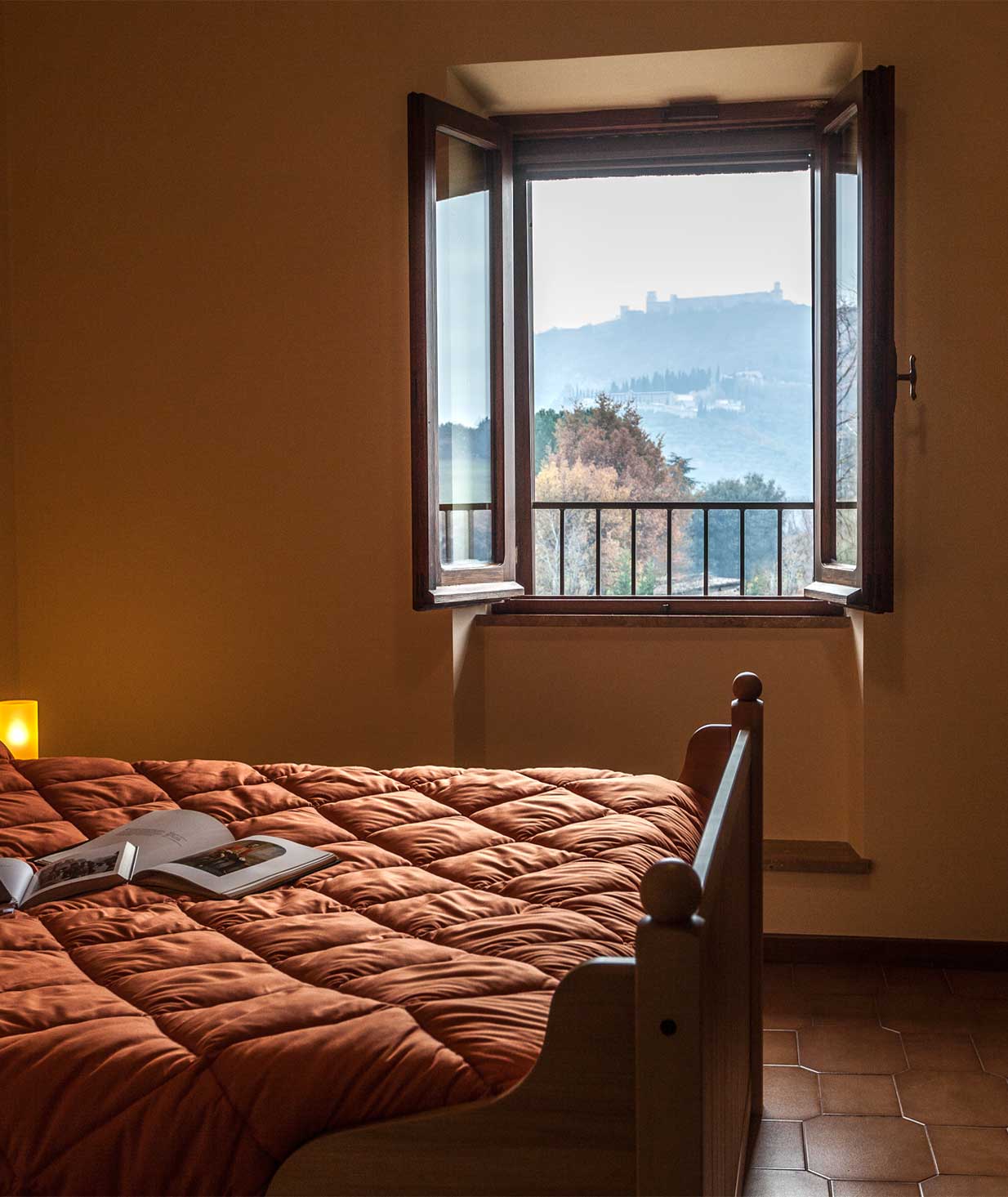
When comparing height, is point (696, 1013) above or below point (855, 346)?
below

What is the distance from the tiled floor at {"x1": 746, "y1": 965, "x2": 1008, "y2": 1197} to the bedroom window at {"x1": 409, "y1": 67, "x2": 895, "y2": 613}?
1.04m

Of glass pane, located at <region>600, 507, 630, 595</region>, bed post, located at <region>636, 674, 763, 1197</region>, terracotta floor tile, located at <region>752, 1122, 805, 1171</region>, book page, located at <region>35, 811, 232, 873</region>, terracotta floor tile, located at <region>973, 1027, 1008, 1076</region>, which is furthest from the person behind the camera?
glass pane, located at <region>600, 507, 630, 595</region>

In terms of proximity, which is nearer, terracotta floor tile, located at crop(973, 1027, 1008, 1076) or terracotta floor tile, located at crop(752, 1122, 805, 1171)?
terracotta floor tile, located at crop(752, 1122, 805, 1171)

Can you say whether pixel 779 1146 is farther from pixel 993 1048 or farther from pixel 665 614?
pixel 665 614

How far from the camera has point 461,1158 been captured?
1.15 metres

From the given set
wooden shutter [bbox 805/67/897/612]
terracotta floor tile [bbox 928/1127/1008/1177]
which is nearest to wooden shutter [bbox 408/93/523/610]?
wooden shutter [bbox 805/67/897/612]

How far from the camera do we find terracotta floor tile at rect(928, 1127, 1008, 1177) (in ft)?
7.07

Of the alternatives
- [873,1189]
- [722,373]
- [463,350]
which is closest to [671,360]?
[722,373]

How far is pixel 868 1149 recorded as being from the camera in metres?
2.23

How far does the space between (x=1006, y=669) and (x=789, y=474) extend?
2.76 ft

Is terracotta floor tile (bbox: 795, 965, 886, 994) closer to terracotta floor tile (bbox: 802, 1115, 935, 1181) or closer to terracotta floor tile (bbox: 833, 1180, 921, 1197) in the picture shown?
terracotta floor tile (bbox: 802, 1115, 935, 1181)

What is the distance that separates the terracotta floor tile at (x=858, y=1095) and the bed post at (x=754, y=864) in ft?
0.54

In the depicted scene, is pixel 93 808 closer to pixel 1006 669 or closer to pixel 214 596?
pixel 214 596

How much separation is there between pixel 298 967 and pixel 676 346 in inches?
99.6
